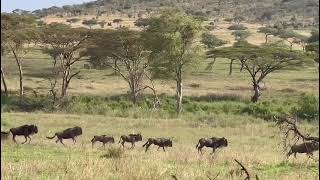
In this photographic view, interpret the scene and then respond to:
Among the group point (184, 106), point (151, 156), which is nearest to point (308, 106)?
point (184, 106)

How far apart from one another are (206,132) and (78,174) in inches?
743

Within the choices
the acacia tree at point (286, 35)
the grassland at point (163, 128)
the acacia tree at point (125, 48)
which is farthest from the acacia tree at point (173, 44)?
the acacia tree at point (286, 35)

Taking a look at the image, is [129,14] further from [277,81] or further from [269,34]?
[277,81]

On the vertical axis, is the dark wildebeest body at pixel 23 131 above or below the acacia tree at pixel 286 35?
above

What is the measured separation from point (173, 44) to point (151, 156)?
1025 inches

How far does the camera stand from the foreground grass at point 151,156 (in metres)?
8.09

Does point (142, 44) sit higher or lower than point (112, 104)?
higher

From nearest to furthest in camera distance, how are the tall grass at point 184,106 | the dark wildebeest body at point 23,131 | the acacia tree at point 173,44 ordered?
the dark wildebeest body at point 23,131 < the tall grass at point 184,106 < the acacia tree at point 173,44

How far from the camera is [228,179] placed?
26.5ft

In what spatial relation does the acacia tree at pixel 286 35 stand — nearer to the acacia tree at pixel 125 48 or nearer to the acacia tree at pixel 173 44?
the acacia tree at pixel 125 48

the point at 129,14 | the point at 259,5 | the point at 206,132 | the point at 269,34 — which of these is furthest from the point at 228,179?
the point at 259,5

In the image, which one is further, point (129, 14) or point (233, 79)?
point (129, 14)

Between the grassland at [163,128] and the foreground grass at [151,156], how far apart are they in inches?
0.8

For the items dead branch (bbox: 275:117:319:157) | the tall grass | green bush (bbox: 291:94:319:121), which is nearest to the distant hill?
the tall grass
